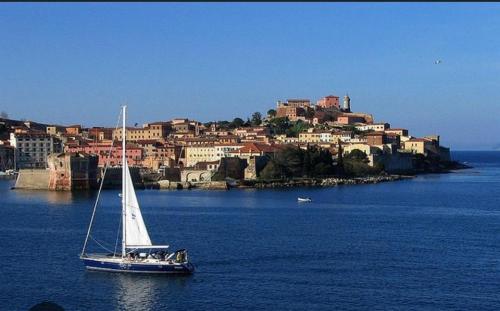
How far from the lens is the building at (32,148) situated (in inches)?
2621

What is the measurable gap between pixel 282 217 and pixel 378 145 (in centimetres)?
3841

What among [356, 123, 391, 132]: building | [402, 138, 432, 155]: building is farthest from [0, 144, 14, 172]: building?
[402, 138, 432, 155]: building

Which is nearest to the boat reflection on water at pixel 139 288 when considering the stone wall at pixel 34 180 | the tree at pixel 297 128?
the stone wall at pixel 34 180

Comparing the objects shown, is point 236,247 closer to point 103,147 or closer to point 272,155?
point 272,155

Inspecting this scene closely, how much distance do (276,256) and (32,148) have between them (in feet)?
169

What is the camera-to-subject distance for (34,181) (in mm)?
45250

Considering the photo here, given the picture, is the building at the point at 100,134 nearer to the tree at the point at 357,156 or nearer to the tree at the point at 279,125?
the tree at the point at 279,125

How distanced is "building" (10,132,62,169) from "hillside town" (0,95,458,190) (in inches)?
3.2

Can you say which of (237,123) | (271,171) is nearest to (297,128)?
(237,123)

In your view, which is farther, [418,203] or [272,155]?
[272,155]

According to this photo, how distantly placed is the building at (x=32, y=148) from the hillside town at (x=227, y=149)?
0.08 metres

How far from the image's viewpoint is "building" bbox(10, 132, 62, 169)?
66.6 meters

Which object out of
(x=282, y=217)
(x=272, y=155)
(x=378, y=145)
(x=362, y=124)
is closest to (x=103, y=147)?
(x=272, y=155)

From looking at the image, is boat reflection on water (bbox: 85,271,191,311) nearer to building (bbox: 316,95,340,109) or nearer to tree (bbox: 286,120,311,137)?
tree (bbox: 286,120,311,137)
